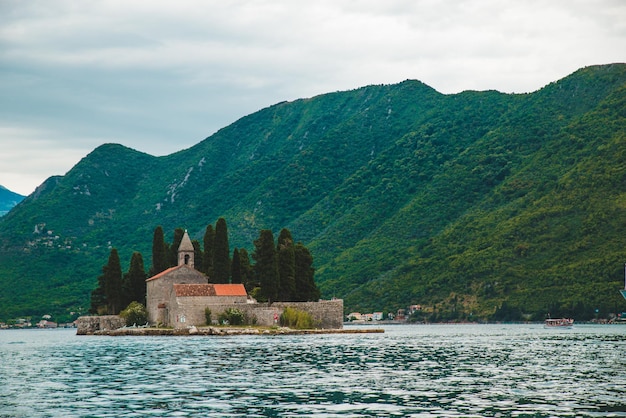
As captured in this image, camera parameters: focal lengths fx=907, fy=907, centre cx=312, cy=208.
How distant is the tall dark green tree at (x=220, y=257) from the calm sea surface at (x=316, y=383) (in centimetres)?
3916

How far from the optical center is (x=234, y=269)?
382 ft

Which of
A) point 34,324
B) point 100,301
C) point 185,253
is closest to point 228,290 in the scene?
point 185,253

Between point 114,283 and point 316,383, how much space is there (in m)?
78.7

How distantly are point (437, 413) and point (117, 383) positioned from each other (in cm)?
1898

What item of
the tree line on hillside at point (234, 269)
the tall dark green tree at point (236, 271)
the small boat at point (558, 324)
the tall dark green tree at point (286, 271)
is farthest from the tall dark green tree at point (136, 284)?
the small boat at point (558, 324)

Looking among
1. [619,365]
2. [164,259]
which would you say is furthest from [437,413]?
[164,259]

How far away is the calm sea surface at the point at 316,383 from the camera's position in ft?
115

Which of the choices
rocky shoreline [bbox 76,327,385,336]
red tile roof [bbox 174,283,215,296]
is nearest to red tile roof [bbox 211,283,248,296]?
red tile roof [bbox 174,283,215,296]

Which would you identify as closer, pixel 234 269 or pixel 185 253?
pixel 185 253

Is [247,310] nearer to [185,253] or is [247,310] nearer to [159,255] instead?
[185,253]

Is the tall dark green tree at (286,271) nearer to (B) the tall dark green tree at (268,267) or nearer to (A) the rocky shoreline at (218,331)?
(B) the tall dark green tree at (268,267)

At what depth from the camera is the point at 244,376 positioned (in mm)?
48969

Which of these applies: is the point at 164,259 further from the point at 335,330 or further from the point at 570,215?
the point at 570,215

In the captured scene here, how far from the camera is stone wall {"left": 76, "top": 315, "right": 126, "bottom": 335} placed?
114562 mm
